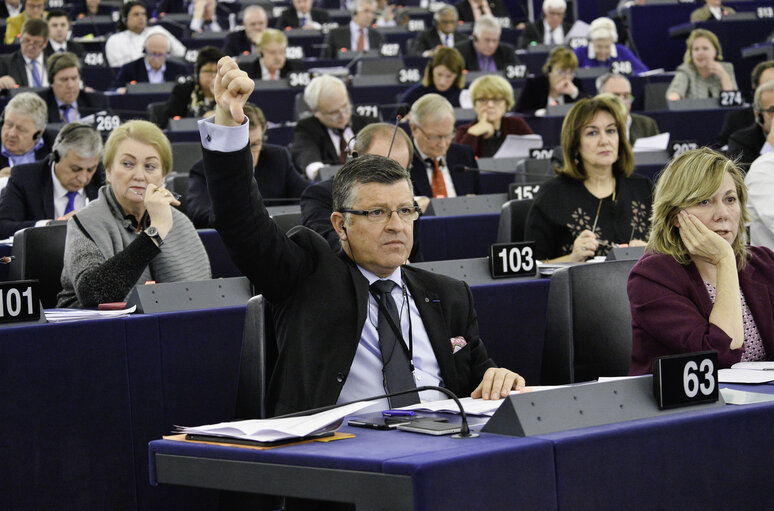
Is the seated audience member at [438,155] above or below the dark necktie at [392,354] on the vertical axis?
above

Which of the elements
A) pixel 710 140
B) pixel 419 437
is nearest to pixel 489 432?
pixel 419 437

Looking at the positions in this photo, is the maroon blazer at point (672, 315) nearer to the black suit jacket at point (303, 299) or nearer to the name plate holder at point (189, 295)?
the black suit jacket at point (303, 299)

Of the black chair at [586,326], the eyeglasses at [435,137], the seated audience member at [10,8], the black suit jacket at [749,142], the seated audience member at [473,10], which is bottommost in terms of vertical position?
the black chair at [586,326]

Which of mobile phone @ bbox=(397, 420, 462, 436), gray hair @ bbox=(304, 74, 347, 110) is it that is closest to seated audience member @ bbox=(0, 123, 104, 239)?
gray hair @ bbox=(304, 74, 347, 110)

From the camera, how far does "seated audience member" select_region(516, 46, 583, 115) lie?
8258 mm

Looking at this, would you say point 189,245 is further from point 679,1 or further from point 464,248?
point 679,1

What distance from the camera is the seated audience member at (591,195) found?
4.20m

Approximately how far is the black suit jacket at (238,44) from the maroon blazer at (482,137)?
14.0ft

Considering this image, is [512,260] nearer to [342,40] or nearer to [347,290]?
[347,290]

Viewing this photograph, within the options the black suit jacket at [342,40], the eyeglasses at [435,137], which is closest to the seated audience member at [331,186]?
the eyeglasses at [435,137]

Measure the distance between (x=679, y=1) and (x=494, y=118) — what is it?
6.03 m

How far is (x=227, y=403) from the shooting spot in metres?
3.12

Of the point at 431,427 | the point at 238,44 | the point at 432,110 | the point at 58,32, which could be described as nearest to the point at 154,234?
the point at 431,427

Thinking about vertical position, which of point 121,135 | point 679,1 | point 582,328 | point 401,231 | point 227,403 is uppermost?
point 679,1
